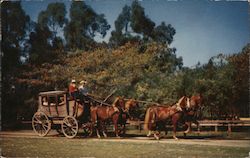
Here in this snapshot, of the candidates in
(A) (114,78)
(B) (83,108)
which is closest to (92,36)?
(A) (114,78)

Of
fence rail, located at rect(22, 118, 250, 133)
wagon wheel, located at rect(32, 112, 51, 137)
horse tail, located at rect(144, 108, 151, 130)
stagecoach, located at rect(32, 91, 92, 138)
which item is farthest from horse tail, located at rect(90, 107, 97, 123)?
horse tail, located at rect(144, 108, 151, 130)

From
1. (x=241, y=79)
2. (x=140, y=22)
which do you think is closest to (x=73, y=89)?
(x=140, y=22)

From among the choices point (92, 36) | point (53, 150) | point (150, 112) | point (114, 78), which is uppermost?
point (92, 36)

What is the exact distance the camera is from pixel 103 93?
474 inches

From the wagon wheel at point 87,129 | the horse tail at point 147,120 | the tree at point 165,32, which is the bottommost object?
the wagon wheel at point 87,129

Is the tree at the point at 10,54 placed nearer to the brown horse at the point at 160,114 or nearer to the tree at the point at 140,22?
the tree at the point at 140,22

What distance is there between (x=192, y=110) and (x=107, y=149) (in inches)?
84.4

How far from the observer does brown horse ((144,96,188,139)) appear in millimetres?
11728

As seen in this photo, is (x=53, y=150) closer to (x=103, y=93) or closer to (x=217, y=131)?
(x=103, y=93)

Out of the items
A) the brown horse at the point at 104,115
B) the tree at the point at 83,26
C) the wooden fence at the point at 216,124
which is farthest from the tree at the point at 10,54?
the wooden fence at the point at 216,124

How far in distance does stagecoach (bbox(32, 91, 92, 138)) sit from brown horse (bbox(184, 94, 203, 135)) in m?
2.26

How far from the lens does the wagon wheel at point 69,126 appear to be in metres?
12.4

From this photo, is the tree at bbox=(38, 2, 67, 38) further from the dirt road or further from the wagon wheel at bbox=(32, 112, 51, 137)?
the dirt road

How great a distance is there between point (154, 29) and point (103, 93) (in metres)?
1.96
